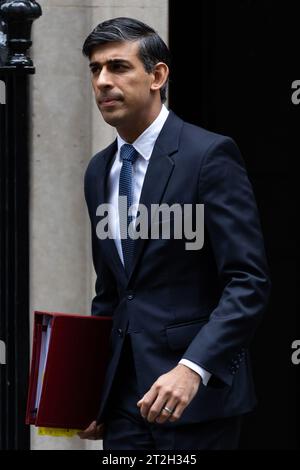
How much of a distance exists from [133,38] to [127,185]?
50 centimetres

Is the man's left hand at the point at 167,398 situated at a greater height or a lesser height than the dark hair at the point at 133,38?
lesser

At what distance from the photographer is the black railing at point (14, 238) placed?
5441mm

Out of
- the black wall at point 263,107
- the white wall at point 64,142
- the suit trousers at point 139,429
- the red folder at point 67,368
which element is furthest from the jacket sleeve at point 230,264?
the black wall at point 263,107

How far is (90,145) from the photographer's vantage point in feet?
21.0

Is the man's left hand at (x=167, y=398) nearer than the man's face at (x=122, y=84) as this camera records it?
Yes

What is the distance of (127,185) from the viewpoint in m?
4.55

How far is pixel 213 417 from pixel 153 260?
56cm

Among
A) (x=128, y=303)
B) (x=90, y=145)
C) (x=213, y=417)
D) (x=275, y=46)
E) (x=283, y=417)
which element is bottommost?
(x=283, y=417)

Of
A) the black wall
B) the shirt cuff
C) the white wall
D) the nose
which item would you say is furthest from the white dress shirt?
the black wall

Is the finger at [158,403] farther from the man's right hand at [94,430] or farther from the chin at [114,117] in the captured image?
the chin at [114,117]

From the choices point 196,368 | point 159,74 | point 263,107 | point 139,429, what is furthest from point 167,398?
point 263,107

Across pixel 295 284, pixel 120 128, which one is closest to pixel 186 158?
pixel 120 128

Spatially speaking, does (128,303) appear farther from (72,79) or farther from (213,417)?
(72,79)

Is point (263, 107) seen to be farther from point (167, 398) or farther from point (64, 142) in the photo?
point (167, 398)
